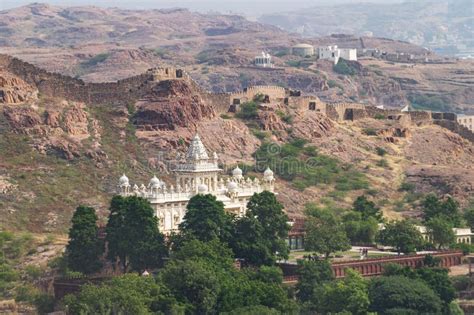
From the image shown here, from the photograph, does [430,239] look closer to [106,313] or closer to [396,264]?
[396,264]

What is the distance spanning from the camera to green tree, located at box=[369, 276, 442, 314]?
79.8m

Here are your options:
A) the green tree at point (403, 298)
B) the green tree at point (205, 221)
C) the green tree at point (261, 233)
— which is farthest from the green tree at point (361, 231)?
the green tree at point (403, 298)

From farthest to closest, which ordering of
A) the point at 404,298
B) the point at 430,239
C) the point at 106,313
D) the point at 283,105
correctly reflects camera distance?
the point at 283,105 → the point at 430,239 → the point at 404,298 → the point at 106,313

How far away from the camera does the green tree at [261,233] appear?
285 feet

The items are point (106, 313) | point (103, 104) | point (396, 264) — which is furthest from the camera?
point (103, 104)

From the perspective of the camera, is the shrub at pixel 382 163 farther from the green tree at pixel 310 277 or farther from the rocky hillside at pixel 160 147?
the green tree at pixel 310 277

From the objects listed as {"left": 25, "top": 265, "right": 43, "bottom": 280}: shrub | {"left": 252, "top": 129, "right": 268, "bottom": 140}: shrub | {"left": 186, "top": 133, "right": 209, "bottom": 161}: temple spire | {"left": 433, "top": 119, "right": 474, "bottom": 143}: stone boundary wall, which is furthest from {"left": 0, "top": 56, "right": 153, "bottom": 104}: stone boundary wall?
{"left": 433, "top": 119, "right": 474, "bottom": 143}: stone boundary wall

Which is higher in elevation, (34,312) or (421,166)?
(421,166)

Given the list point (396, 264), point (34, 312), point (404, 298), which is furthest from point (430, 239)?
point (34, 312)

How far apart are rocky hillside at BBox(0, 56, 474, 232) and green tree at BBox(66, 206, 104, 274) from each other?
7.32 m

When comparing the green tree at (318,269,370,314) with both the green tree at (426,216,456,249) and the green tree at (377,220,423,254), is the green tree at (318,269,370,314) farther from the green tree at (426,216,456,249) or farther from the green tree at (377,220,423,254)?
the green tree at (426,216,456,249)

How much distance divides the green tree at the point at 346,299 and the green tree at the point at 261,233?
6.53 m

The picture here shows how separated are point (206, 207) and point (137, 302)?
42.5 ft

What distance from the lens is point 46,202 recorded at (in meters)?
96.1
